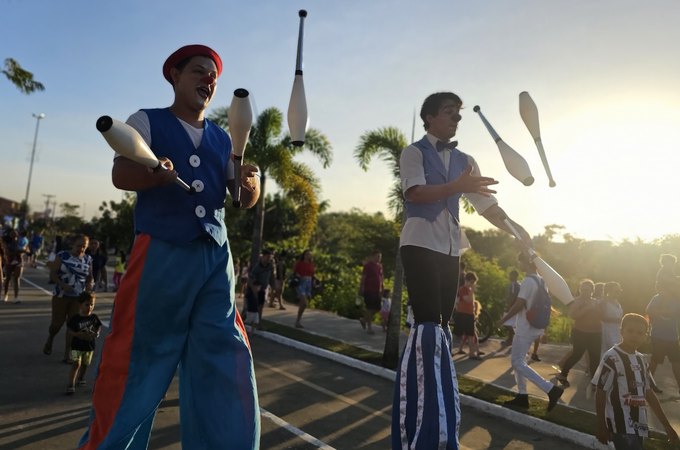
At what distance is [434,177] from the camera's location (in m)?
3.00

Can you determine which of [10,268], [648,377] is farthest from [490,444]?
[10,268]

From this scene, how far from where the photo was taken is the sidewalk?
682cm

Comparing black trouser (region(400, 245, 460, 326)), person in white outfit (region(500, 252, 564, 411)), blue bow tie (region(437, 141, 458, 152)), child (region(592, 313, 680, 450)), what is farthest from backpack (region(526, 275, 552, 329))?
blue bow tie (region(437, 141, 458, 152))

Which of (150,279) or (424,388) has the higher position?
(150,279)

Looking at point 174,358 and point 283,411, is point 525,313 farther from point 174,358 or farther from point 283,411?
point 174,358

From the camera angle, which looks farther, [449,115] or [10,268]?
[10,268]

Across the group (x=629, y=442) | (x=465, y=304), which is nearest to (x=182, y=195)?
(x=629, y=442)

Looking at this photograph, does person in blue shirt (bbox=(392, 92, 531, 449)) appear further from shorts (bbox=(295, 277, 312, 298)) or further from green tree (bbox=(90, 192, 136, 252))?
green tree (bbox=(90, 192, 136, 252))

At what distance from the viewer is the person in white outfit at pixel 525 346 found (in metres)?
5.84

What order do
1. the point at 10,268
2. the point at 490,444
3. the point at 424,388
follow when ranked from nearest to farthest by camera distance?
the point at 424,388
the point at 490,444
the point at 10,268

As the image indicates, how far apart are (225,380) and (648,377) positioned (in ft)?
11.8

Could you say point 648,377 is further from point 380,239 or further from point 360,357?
point 380,239

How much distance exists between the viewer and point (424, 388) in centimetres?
271

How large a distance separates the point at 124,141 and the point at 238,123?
0.58m
